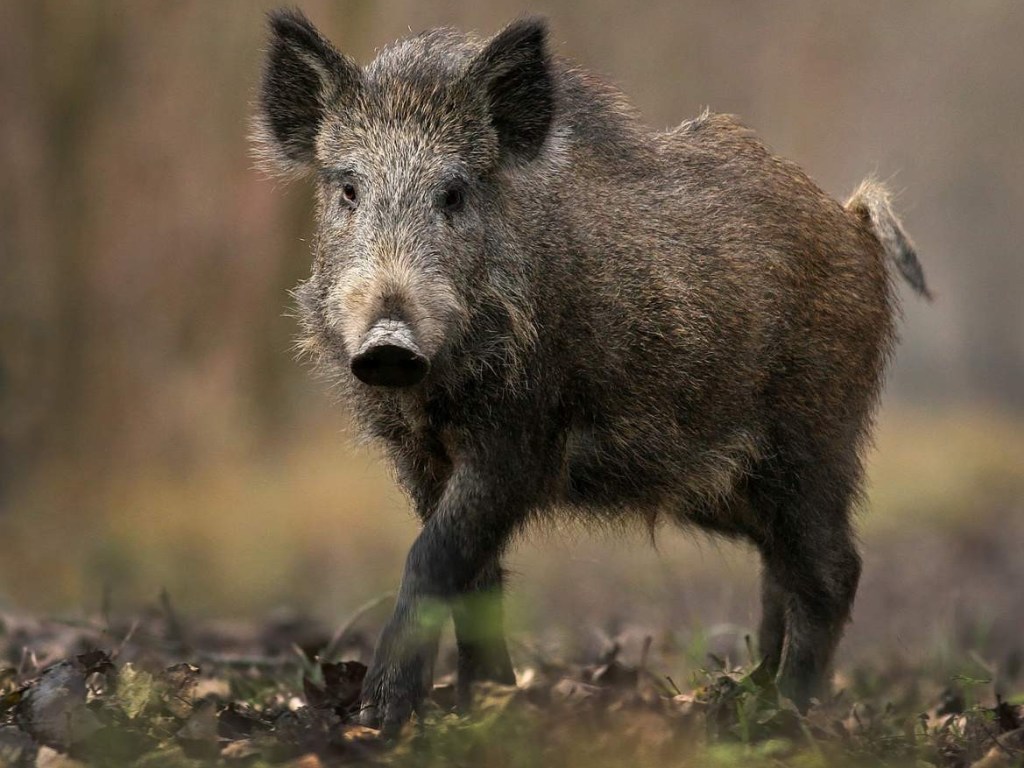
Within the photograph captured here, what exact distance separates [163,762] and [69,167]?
898 centimetres

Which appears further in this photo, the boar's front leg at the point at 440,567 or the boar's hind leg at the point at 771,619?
the boar's hind leg at the point at 771,619

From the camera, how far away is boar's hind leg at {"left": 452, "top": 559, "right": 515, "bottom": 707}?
5082 millimetres

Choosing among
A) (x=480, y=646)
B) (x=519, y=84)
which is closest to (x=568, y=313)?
(x=519, y=84)

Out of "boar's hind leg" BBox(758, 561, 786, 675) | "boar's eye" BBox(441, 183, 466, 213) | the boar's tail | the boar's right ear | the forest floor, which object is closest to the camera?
the forest floor

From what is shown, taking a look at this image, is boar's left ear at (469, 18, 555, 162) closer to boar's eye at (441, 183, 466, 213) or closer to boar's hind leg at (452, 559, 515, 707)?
boar's eye at (441, 183, 466, 213)

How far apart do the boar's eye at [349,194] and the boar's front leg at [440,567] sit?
899 millimetres

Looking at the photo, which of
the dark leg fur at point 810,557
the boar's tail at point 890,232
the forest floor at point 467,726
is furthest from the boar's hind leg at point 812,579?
the boar's tail at point 890,232

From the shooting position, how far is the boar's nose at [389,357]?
4.45m

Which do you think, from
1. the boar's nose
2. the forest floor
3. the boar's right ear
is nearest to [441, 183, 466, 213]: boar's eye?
the boar's right ear

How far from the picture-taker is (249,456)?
39.6ft

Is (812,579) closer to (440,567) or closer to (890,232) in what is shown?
(890,232)

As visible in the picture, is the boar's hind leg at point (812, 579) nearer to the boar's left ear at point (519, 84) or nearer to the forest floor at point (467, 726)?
the forest floor at point (467, 726)

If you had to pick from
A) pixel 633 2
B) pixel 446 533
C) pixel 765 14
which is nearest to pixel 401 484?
pixel 446 533

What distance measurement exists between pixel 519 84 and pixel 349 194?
2.24ft
